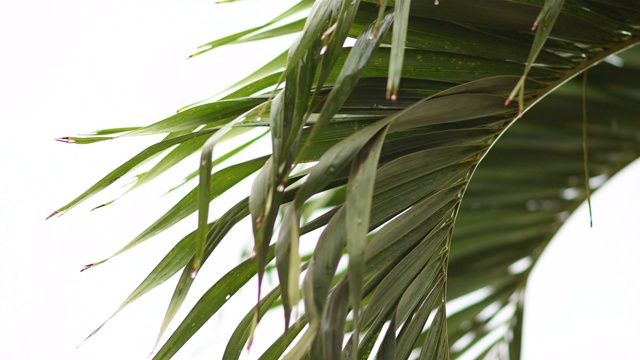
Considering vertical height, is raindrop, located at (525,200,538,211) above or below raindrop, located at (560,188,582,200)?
below

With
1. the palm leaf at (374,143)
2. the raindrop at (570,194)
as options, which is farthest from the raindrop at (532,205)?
the palm leaf at (374,143)

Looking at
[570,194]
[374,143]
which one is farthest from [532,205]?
[374,143]

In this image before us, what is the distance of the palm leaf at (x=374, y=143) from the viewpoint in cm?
30

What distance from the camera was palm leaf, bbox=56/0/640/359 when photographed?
30 centimetres

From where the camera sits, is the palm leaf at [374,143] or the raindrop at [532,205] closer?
the palm leaf at [374,143]

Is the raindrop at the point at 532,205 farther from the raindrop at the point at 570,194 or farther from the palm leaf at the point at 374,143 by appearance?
the palm leaf at the point at 374,143

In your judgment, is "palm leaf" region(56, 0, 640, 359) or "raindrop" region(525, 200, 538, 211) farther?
"raindrop" region(525, 200, 538, 211)

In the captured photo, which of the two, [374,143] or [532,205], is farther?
[532,205]

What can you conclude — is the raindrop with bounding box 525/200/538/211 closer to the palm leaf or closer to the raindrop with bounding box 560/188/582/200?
the raindrop with bounding box 560/188/582/200

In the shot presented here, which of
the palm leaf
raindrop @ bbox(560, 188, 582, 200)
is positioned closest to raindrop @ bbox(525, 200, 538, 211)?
raindrop @ bbox(560, 188, 582, 200)

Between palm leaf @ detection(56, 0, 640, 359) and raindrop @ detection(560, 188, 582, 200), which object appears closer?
palm leaf @ detection(56, 0, 640, 359)

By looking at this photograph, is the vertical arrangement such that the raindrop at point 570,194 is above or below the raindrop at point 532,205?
above

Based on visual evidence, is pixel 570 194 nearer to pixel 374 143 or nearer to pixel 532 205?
pixel 532 205

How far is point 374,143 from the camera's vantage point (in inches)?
12.7
